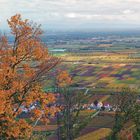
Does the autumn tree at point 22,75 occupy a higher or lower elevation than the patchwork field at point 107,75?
higher

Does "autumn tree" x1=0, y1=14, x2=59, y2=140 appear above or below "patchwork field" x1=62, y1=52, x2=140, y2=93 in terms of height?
above

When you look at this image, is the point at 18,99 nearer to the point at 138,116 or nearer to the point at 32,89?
the point at 32,89

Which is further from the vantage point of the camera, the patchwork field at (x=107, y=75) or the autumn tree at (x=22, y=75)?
the patchwork field at (x=107, y=75)

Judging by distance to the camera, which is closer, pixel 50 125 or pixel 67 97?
pixel 67 97

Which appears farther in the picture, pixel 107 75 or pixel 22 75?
pixel 107 75

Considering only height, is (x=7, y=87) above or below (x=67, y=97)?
above

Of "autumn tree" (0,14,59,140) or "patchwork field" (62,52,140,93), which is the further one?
"patchwork field" (62,52,140,93)

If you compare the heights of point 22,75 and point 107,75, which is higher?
point 22,75

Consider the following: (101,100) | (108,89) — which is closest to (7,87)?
(101,100)
